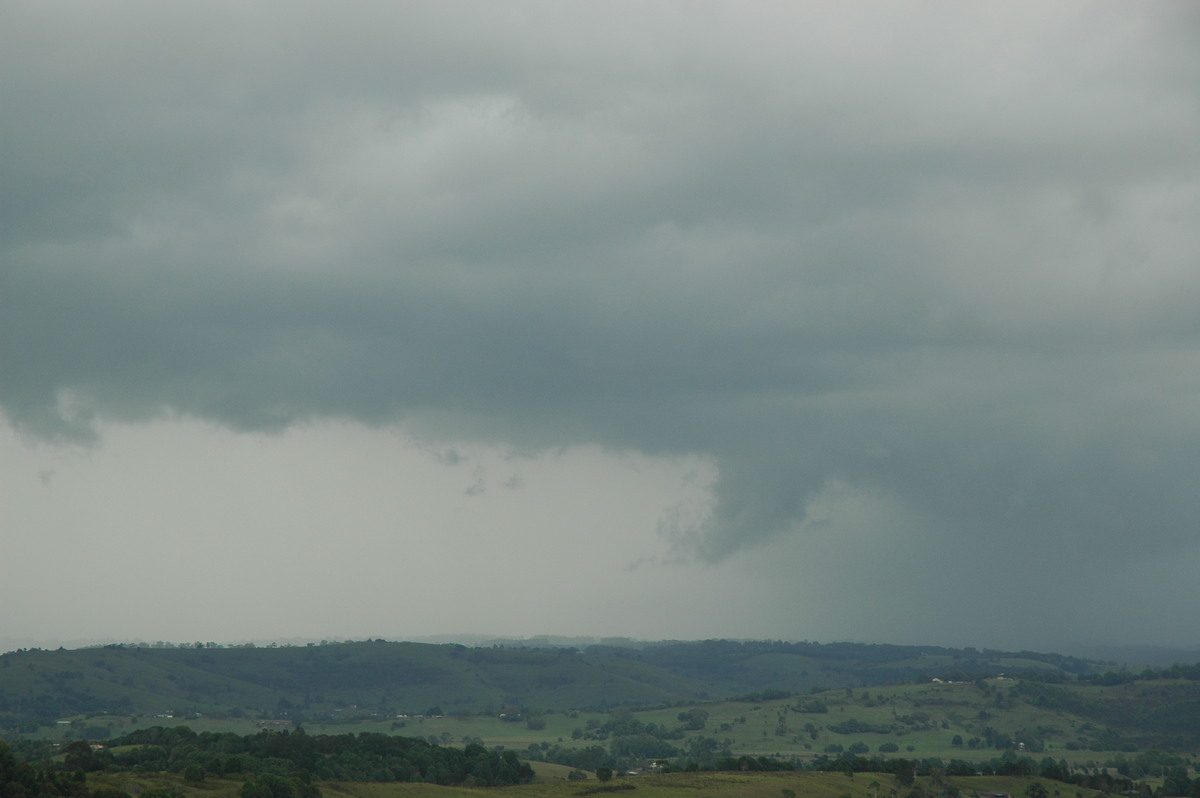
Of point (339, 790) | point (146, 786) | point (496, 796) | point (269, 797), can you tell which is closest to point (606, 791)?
point (496, 796)

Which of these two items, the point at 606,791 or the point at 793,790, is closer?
the point at 606,791

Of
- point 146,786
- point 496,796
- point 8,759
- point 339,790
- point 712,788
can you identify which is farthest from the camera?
point 712,788

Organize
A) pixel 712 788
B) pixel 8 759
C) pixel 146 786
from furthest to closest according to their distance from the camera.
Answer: pixel 712 788, pixel 146 786, pixel 8 759

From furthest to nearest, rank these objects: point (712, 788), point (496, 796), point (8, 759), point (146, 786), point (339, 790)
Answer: point (712, 788), point (496, 796), point (339, 790), point (146, 786), point (8, 759)

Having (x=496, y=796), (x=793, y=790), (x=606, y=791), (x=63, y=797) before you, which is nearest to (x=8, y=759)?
(x=63, y=797)

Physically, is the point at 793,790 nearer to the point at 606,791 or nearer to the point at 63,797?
the point at 606,791

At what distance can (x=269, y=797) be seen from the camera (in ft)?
473

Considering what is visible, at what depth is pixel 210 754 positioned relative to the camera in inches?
7234

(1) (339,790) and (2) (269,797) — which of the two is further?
(1) (339,790)

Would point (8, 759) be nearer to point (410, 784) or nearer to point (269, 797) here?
point (269, 797)

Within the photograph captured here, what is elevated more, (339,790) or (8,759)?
(8,759)

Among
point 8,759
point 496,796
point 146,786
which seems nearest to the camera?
point 8,759

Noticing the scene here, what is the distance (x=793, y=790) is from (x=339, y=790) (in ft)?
265

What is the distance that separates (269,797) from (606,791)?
204 ft
